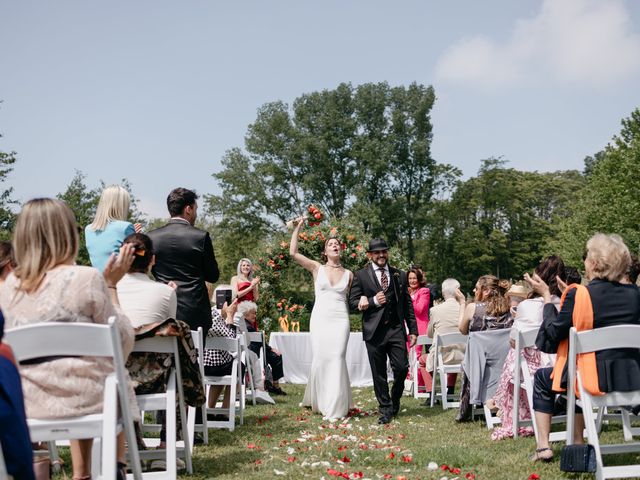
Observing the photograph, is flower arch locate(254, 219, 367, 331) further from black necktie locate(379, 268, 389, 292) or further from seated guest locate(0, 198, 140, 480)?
seated guest locate(0, 198, 140, 480)

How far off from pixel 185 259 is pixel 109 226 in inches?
43.1

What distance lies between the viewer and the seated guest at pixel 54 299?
3557 mm

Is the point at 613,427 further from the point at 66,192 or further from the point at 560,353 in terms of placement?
the point at 66,192

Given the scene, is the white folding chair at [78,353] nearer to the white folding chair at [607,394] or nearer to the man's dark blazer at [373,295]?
the white folding chair at [607,394]

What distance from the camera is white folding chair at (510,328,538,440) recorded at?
6.30 metres

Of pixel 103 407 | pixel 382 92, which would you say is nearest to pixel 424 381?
pixel 103 407

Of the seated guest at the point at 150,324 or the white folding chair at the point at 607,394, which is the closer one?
the white folding chair at the point at 607,394

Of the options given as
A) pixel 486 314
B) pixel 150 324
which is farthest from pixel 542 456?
pixel 150 324

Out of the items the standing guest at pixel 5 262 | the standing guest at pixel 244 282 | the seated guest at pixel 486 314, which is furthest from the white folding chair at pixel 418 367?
the standing guest at pixel 5 262

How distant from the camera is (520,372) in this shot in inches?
268

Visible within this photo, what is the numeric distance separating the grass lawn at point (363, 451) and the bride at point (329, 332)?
35 centimetres

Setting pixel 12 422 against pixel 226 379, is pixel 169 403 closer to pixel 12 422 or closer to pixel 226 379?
pixel 12 422

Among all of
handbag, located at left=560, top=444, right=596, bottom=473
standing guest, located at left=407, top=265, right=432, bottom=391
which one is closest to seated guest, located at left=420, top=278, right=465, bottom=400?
standing guest, located at left=407, top=265, right=432, bottom=391

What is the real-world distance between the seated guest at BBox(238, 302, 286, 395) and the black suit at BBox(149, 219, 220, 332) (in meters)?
4.25
